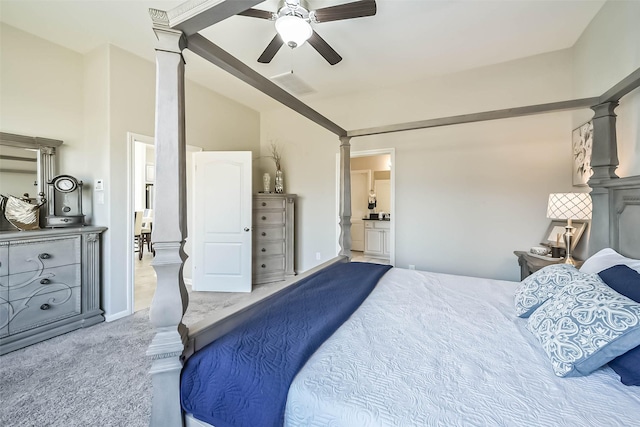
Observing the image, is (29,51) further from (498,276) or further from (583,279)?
(498,276)

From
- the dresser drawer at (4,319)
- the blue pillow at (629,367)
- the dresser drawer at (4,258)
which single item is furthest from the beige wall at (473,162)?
the dresser drawer at (4,319)

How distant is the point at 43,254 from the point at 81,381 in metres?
→ 1.28

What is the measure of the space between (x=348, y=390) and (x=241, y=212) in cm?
317

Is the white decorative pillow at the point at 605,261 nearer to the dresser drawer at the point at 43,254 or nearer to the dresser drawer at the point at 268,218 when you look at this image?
the dresser drawer at the point at 268,218

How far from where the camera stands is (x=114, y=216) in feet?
8.91

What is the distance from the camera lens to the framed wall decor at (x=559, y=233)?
7.55 ft

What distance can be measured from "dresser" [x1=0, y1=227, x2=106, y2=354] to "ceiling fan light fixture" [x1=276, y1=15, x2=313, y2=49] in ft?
8.49

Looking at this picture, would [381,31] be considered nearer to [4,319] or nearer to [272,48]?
[272,48]

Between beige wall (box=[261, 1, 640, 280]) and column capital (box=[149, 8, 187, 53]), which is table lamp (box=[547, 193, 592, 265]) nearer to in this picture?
beige wall (box=[261, 1, 640, 280])

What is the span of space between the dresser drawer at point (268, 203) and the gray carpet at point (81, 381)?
2.00 metres

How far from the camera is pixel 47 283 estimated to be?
232cm

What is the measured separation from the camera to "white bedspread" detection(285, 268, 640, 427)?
0.70 metres

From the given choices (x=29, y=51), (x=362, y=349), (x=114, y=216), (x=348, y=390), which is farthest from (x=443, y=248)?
(x=29, y=51)

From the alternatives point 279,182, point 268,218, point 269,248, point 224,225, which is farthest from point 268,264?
point 279,182
